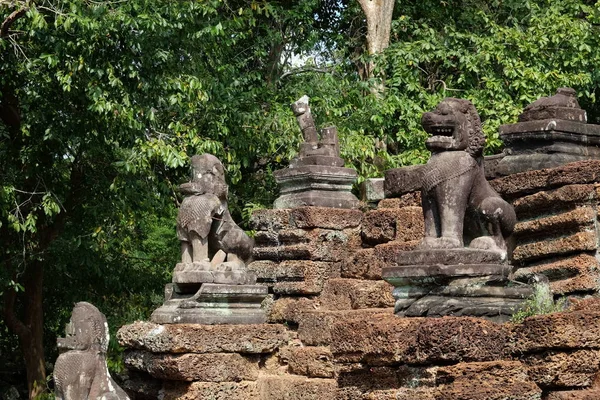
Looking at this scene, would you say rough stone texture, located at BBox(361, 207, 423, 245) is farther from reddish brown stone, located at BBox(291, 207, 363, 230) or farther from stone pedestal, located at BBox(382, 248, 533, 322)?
stone pedestal, located at BBox(382, 248, 533, 322)

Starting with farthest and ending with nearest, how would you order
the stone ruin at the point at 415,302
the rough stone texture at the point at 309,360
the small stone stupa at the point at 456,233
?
the rough stone texture at the point at 309,360 < the small stone stupa at the point at 456,233 < the stone ruin at the point at 415,302

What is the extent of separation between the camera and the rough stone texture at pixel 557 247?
7438 millimetres

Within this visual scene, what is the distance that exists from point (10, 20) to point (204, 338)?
4646mm

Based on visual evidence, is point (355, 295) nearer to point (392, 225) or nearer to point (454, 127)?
point (392, 225)

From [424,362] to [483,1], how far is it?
12.1 metres

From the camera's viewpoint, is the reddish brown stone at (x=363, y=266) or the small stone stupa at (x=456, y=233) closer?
the small stone stupa at (x=456, y=233)

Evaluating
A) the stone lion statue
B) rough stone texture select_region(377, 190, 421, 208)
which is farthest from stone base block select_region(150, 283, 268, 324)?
the stone lion statue

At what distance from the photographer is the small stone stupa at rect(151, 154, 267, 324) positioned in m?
9.12

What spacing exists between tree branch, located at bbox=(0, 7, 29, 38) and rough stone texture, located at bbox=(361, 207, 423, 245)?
4317 millimetres

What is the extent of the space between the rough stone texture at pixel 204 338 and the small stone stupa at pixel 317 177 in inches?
47.3

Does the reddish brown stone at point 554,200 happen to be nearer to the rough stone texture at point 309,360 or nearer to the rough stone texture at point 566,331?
the rough stone texture at point 566,331

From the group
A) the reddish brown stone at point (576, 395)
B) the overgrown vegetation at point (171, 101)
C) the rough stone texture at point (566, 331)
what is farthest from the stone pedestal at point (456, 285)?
the overgrown vegetation at point (171, 101)

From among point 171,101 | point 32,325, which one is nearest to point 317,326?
point 171,101

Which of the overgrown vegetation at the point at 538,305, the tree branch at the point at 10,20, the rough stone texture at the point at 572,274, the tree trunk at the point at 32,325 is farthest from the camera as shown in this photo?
the tree trunk at the point at 32,325
